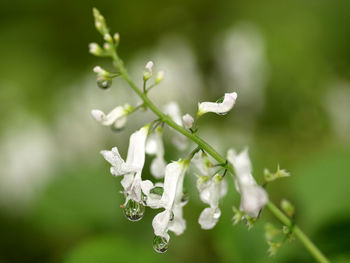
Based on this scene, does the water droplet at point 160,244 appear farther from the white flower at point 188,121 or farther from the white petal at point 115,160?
the white flower at point 188,121

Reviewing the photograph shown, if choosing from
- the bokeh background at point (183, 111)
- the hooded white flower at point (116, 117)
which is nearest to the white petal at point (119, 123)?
the hooded white flower at point (116, 117)

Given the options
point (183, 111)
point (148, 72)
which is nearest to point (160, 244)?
point (148, 72)

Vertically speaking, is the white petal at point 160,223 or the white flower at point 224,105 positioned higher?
the white flower at point 224,105

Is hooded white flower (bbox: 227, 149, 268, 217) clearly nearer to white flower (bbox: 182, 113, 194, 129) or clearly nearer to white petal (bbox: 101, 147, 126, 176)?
white flower (bbox: 182, 113, 194, 129)

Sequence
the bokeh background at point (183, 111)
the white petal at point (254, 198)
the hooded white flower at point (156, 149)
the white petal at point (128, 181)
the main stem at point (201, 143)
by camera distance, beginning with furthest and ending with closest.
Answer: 1. the bokeh background at point (183, 111)
2. the hooded white flower at point (156, 149)
3. the white petal at point (128, 181)
4. the main stem at point (201, 143)
5. the white petal at point (254, 198)

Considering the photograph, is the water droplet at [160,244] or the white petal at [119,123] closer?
the water droplet at [160,244]
